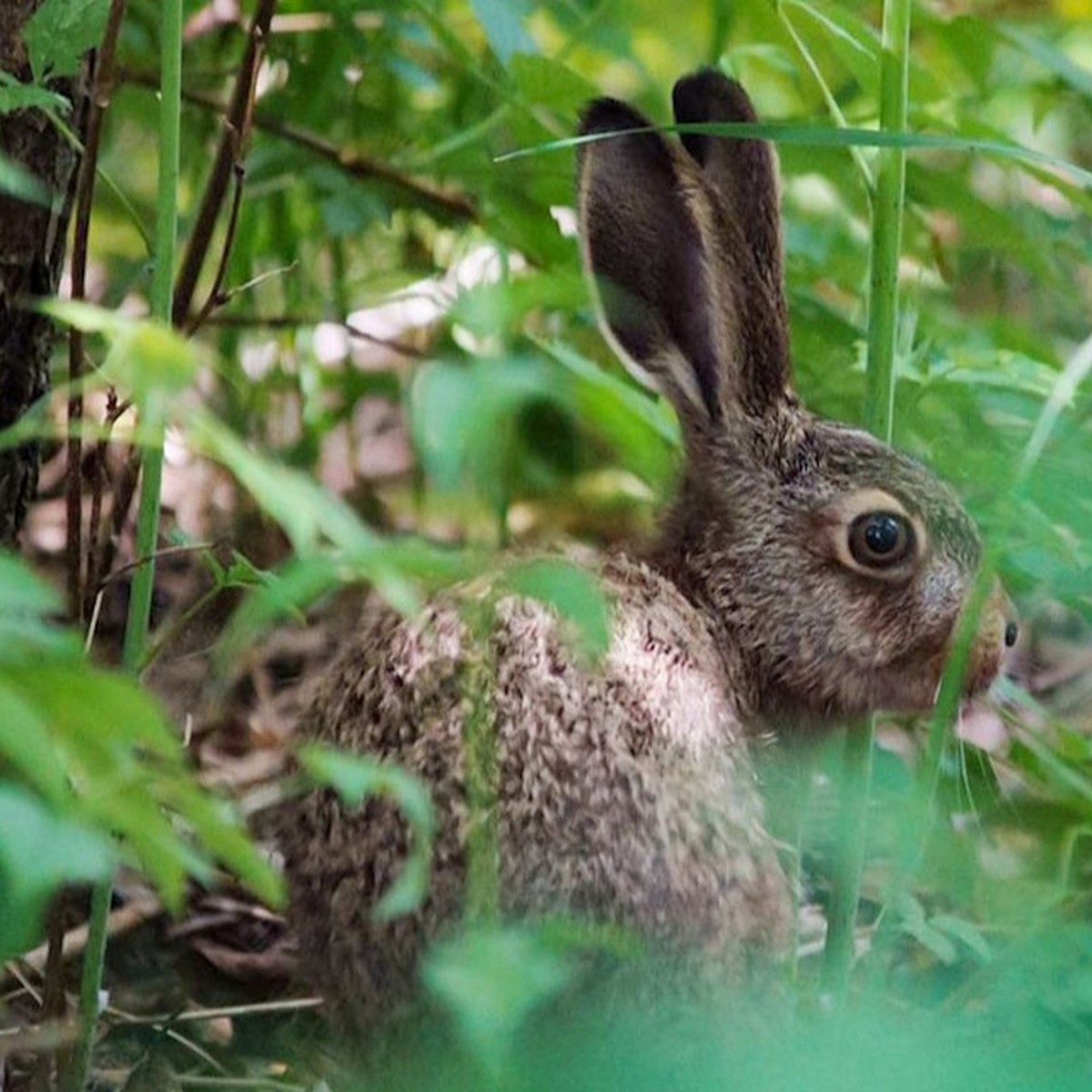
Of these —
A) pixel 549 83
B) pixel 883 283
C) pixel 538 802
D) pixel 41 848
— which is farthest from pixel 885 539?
pixel 41 848

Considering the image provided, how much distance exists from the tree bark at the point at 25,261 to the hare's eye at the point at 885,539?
1452mm

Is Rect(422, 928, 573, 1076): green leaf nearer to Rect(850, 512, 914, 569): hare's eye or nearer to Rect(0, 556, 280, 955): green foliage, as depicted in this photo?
Rect(0, 556, 280, 955): green foliage

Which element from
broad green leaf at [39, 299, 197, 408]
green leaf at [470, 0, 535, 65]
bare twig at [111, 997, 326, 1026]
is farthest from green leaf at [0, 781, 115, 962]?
green leaf at [470, 0, 535, 65]

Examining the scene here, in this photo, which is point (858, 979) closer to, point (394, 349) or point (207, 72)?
point (394, 349)

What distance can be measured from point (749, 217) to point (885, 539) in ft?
2.09

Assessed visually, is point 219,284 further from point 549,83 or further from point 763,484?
point 763,484

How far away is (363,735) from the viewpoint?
Result: 3094 mm

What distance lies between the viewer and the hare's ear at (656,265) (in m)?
3.83

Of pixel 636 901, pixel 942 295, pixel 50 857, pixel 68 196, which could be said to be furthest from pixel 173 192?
pixel 942 295

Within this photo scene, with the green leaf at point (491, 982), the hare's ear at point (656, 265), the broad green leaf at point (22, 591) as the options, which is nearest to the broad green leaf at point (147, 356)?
the broad green leaf at point (22, 591)

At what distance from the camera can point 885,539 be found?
3854mm

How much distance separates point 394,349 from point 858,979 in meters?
1.80

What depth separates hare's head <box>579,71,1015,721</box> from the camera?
3846mm

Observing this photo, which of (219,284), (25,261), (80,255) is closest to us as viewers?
(80,255)
